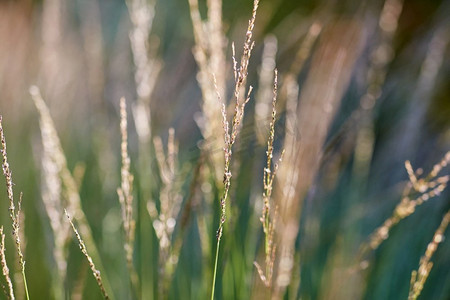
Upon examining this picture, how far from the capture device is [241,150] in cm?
159

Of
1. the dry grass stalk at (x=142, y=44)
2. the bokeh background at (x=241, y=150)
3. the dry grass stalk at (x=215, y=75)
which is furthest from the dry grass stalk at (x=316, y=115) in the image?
the dry grass stalk at (x=142, y=44)

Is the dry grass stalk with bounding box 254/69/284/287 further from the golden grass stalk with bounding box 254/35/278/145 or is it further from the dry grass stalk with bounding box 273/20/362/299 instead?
the golden grass stalk with bounding box 254/35/278/145

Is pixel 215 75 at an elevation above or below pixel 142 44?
below

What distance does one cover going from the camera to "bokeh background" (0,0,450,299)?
181 centimetres

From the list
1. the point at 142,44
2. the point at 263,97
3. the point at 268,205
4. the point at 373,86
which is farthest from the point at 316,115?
the point at 268,205

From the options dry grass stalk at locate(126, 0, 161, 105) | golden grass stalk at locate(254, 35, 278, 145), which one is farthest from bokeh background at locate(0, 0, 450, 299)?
dry grass stalk at locate(126, 0, 161, 105)

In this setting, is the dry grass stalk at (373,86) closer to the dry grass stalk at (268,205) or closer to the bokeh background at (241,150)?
the bokeh background at (241,150)

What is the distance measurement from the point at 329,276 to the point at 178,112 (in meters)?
1.45

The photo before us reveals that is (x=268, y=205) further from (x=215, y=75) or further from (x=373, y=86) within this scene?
(x=373, y=86)

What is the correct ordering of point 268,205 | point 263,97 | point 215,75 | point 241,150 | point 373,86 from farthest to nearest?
point 373,86, point 263,97, point 241,150, point 215,75, point 268,205

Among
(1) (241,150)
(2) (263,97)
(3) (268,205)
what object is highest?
(2) (263,97)

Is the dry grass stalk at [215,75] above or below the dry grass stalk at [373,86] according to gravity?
below

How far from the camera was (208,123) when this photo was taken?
1.46m

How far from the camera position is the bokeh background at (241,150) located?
5.92 feet
